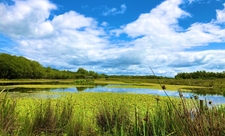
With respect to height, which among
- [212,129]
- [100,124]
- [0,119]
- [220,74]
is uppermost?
[220,74]

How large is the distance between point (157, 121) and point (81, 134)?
2.11 metres

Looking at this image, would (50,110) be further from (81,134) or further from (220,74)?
(220,74)

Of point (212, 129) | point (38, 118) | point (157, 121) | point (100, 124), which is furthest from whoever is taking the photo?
point (100, 124)

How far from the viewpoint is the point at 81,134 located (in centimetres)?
446

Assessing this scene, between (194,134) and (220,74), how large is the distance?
170 ft

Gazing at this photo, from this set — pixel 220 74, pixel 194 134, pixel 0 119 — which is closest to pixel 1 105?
pixel 0 119

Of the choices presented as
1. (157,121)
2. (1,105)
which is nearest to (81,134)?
(1,105)

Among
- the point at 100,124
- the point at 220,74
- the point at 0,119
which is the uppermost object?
the point at 220,74

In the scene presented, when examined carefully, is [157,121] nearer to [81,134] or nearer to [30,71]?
[81,134]

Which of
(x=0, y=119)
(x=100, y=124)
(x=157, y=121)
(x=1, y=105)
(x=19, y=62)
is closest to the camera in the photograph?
(x=157, y=121)

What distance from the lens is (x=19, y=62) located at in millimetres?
52281

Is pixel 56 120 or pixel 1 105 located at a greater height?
pixel 1 105

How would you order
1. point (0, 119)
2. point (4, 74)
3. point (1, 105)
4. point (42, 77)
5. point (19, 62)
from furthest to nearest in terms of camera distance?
point (42, 77)
point (19, 62)
point (4, 74)
point (1, 105)
point (0, 119)

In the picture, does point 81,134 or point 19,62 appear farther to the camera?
point 19,62
